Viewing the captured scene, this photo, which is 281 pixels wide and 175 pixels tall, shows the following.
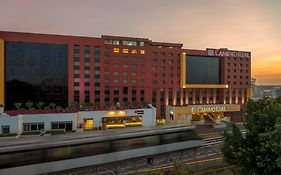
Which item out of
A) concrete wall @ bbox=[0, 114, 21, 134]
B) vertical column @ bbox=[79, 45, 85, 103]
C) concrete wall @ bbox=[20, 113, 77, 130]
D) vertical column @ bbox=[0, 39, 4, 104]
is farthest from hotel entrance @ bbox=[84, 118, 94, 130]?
vertical column @ bbox=[0, 39, 4, 104]

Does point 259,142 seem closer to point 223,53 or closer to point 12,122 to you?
point 12,122

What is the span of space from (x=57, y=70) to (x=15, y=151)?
151ft

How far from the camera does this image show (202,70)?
73562mm

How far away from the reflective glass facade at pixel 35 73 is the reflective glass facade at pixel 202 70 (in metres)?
39.7

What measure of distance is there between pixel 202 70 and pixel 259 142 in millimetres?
60596

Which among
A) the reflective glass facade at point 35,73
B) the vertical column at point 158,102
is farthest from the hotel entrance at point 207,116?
the reflective glass facade at point 35,73

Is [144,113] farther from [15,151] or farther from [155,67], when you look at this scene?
[15,151]

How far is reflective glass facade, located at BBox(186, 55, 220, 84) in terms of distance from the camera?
72.0 m

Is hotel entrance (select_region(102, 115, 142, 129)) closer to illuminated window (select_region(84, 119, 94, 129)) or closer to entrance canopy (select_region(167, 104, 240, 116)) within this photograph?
illuminated window (select_region(84, 119, 94, 129))

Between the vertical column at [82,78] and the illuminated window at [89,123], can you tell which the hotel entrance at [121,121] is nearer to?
the illuminated window at [89,123]

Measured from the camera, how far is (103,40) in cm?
6241

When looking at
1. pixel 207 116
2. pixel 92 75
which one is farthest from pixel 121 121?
pixel 207 116

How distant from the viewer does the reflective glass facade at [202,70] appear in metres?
72.0

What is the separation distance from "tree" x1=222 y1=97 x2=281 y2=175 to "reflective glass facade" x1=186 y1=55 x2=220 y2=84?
55.1m
